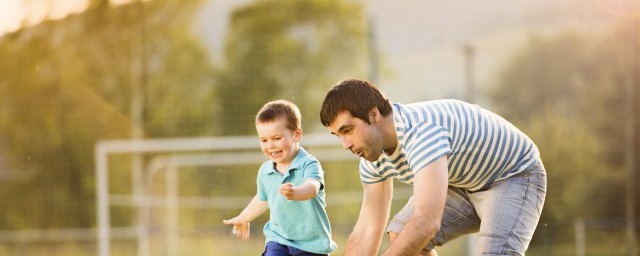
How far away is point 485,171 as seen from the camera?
394 cm

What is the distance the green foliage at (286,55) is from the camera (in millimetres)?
14773

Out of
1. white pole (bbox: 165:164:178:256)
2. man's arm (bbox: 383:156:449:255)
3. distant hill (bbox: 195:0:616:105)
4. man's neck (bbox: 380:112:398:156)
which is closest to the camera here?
man's arm (bbox: 383:156:449:255)

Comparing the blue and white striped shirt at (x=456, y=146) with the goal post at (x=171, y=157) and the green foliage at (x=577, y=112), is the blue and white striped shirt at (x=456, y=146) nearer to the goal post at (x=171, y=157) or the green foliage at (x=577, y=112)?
the goal post at (x=171, y=157)

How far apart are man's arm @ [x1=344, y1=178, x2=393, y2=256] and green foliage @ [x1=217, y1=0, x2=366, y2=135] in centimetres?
1023

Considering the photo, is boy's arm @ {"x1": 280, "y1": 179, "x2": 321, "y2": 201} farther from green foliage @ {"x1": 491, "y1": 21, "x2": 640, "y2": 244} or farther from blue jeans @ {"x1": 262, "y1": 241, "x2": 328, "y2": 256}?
green foliage @ {"x1": 491, "y1": 21, "x2": 640, "y2": 244}

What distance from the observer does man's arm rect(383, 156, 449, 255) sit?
137 inches

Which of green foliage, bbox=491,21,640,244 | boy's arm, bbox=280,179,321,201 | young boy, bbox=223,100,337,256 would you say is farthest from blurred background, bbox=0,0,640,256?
boy's arm, bbox=280,179,321,201

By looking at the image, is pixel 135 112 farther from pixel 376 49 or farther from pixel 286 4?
pixel 376 49

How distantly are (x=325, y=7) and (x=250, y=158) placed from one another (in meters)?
4.05

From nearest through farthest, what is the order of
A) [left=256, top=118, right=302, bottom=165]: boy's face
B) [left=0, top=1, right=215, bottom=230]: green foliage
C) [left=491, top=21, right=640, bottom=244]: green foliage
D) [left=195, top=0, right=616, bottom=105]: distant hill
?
→ [left=256, top=118, right=302, bottom=165]: boy's face → [left=491, top=21, right=640, bottom=244]: green foliage → [left=195, top=0, right=616, bottom=105]: distant hill → [left=0, top=1, right=215, bottom=230]: green foliage

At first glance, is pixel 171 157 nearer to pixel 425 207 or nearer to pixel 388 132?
pixel 388 132

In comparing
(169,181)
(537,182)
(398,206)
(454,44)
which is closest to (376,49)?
(454,44)

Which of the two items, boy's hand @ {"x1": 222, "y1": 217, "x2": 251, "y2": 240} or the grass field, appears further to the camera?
the grass field

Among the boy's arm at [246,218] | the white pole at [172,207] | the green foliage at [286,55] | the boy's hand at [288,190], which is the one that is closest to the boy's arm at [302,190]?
the boy's hand at [288,190]
